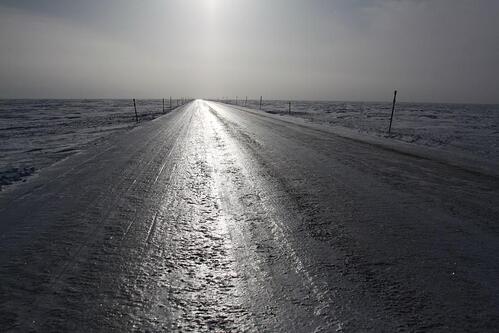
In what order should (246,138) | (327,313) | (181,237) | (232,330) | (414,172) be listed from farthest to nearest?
(246,138) < (414,172) < (181,237) < (327,313) < (232,330)

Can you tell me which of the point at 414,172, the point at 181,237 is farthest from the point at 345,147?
the point at 181,237

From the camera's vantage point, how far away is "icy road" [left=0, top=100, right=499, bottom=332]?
192 centimetres

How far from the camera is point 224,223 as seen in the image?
3391 mm

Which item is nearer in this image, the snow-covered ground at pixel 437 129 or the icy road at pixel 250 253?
the icy road at pixel 250 253

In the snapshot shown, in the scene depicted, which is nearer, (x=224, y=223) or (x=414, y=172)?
(x=224, y=223)

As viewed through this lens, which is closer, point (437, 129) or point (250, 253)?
point (250, 253)

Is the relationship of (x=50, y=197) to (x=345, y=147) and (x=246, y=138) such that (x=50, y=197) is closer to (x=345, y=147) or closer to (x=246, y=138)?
(x=246, y=138)

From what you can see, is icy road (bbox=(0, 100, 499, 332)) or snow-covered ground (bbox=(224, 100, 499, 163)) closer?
icy road (bbox=(0, 100, 499, 332))

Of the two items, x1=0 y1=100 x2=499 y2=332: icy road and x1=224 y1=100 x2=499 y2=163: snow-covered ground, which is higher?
x1=224 y1=100 x2=499 y2=163: snow-covered ground

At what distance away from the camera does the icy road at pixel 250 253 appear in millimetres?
1915

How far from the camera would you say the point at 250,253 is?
2.72 m

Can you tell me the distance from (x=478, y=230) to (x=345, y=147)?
587 cm

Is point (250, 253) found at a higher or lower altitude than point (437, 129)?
lower

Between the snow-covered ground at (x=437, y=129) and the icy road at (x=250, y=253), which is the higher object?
the snow-covered ground at (x=437, y=129)
